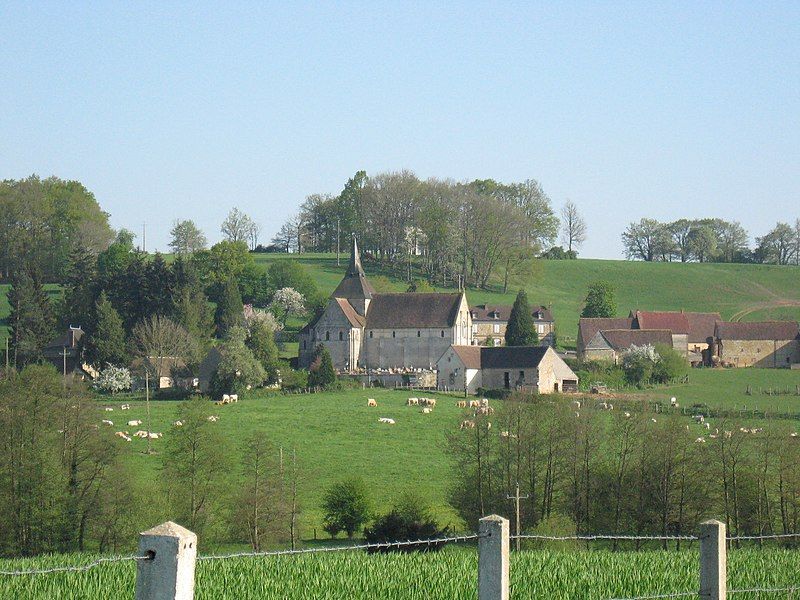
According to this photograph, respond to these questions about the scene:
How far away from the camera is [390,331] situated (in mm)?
88625

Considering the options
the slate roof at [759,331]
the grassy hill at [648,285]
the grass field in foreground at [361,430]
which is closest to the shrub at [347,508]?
the grass field in foreground at [361,430]

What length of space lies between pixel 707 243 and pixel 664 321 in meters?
57.9

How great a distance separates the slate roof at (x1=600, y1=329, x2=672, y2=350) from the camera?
294ft

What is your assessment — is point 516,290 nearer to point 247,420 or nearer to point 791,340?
point 791,340

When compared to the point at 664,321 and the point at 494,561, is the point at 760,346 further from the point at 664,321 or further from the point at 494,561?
the point at 494,561

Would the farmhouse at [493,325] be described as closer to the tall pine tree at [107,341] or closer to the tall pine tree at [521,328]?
the tall pine tree at [521,328]

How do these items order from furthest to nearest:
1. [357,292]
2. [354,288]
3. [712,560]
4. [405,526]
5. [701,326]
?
[701,326]
[354,288]
[357,292]
[405,526]
[712,560]

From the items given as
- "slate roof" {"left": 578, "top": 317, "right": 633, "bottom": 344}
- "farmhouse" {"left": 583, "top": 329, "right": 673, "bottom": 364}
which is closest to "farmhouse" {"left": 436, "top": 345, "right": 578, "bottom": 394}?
"farmhouse" {"left": 583, "top": 329, "right": 673, "bottom": 364}

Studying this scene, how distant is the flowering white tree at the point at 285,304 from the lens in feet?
330

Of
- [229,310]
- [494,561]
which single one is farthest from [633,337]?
[494,561]

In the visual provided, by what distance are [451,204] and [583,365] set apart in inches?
1659

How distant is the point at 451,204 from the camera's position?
398ft

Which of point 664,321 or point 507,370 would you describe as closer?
point 507,370

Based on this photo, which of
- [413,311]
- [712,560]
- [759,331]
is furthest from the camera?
[759,331]
